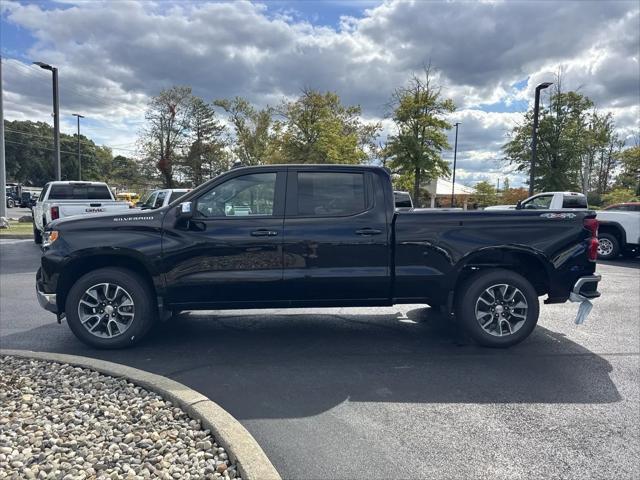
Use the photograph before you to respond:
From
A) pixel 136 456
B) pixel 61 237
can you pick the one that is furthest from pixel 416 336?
pixel 61 237

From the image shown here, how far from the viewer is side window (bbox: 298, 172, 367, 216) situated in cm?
515

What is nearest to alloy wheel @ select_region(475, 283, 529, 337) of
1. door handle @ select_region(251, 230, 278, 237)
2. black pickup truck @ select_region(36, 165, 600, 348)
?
black pickup truck @ select_region(36, 165, 600, 348)

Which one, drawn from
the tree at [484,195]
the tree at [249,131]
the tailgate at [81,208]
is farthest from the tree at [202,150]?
the tailgate at [81,208]

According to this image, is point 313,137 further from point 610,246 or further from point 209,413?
point 209,413

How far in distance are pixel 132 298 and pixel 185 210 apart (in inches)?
42.5

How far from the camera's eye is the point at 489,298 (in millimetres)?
5234

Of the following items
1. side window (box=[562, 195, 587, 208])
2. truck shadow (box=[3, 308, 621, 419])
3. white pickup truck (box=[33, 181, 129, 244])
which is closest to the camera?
truck shadow (box=[3, 308, 621, 419])

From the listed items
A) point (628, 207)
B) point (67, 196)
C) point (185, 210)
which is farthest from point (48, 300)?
point (628, 207)

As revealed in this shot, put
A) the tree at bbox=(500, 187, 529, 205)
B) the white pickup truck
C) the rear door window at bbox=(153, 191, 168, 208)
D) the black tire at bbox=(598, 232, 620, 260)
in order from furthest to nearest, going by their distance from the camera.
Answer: the tree at bbox=(500, 187, 529, 205) → the rear door window at bbox=(153, 191, 168, 208) → the black tire at bbox=(598, 232, 620, 260) → the white pickup truck

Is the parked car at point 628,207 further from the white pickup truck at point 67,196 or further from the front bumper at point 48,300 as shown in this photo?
the front bumper at point 48,300

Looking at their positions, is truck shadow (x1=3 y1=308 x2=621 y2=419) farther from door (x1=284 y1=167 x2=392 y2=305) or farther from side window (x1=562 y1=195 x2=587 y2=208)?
side window (x1=562 y1=195 x2=587 y2=208)

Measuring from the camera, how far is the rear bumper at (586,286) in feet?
17.1

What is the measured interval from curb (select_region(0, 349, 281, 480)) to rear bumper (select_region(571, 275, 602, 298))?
394cm

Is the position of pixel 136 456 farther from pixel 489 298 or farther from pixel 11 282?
pixel 11 282
